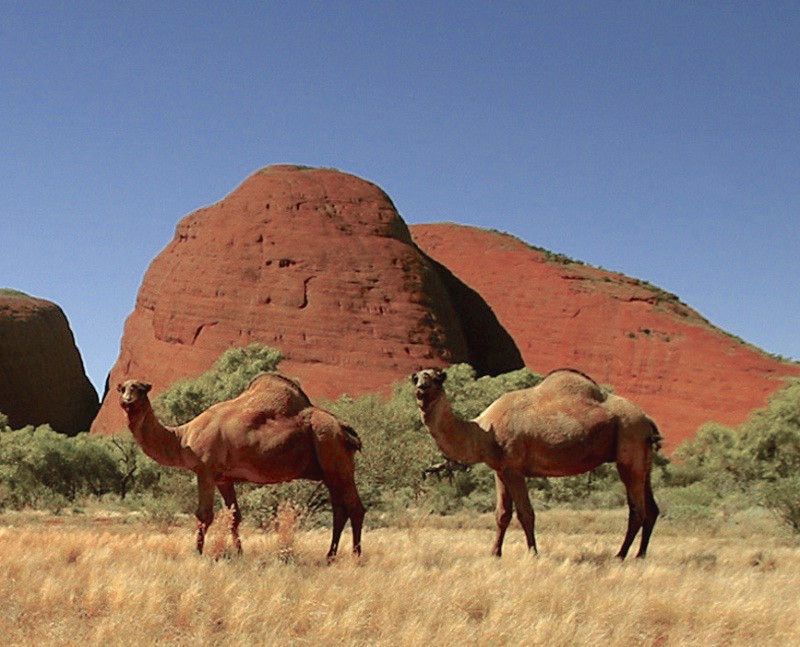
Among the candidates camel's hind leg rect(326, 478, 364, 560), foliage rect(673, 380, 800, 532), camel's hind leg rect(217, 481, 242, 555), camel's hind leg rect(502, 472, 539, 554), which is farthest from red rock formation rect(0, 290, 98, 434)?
camel's hind leg rect(502, 472, 539, 554)

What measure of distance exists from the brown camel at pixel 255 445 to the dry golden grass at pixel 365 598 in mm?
649

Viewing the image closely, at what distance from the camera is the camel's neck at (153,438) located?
32.6 feet

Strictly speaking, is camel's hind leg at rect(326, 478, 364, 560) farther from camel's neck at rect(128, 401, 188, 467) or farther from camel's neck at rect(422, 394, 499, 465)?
camel's neck at rect(128, 401, 188, 467)

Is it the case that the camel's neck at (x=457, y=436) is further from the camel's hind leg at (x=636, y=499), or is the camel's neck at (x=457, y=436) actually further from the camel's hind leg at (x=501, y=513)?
the camel's hind leg at (x=636, y=499)

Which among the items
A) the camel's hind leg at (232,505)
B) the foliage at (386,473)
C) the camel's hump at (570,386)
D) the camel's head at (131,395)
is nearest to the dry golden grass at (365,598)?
the camel's hind leg at (232,505)

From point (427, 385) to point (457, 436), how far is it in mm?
813

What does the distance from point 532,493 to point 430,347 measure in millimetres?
21632

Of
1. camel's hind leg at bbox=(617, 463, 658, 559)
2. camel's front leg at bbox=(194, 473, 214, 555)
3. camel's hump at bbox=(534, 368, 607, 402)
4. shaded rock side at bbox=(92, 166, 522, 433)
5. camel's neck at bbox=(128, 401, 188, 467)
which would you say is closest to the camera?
camel's front leg at bbox=(194, 473, 214, 555)

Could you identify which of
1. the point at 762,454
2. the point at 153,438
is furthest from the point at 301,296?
the point at 153,438

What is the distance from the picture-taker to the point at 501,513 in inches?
425

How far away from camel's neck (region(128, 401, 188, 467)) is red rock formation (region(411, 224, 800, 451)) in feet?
156

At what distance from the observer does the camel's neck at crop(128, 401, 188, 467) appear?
9.93m

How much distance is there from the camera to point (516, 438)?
10789 millimetres

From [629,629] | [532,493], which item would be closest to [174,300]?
[532,493]
